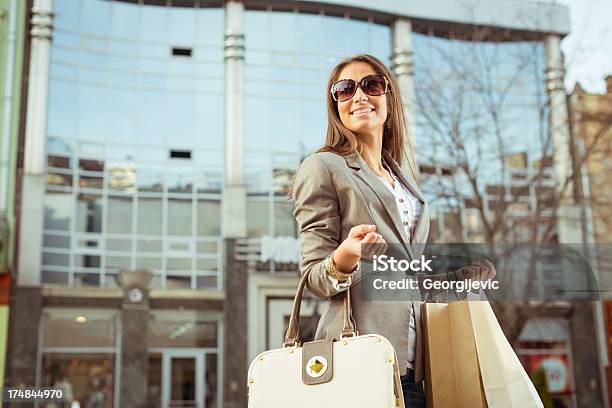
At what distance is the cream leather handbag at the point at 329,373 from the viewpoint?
166cm

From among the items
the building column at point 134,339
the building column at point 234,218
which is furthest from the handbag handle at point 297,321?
the building column at point 234,218

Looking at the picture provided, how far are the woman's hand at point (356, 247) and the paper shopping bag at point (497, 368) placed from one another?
0.96 ft

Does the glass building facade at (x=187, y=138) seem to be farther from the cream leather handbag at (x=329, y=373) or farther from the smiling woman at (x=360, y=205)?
the cream leather handbag at (x=329, y=373)

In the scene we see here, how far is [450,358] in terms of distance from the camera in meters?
1.89

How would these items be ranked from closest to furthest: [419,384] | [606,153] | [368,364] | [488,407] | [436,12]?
[368,364] → [488,407] → [419,384] → [606,153] → [436,12]

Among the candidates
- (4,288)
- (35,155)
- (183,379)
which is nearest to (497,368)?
(4,288)

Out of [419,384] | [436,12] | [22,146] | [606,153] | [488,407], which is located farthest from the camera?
[436,12]

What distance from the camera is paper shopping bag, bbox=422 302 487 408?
185 centimetres

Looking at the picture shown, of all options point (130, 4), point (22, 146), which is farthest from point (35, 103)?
point (130, 4)

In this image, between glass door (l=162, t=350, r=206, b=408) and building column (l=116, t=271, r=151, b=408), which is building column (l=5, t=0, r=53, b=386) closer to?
building column (l=116, t=271, r=151, b=408)

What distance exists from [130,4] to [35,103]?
2.88 m

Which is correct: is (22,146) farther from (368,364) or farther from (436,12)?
(368,364)

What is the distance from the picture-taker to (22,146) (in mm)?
14375

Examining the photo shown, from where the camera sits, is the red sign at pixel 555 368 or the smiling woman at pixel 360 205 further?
the red sign at pixel 555 368
